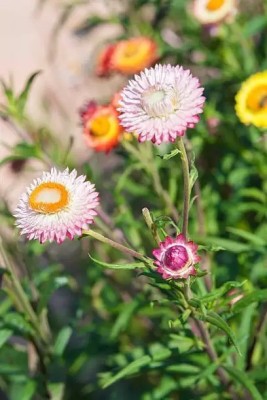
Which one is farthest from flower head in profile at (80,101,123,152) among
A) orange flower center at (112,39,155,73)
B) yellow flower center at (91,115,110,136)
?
orange flower center at (112,39,155,73)

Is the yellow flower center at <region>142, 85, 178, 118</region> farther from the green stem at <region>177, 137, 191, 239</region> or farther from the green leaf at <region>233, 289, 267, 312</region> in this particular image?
the green leaf at <region>233, 289, 267, 312</region>

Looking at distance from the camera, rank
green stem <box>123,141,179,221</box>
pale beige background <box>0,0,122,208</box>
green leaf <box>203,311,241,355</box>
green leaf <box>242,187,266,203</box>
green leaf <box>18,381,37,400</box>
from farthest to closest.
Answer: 1. pale beige background <box>0,0,122,208</box>
2. green leaf <box>242,187,266,203</box>
3. green stem <box>123,141,179,221</box>
4. green leaf <box>18,381,37,400</box>
5. green leaf <box>203,311,241,355</box>

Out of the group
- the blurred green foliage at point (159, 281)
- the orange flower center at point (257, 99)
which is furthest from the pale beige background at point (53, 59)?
the orange flower center at point (257, 99)

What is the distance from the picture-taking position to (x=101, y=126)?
1919 mm

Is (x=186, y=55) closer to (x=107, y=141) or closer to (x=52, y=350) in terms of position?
(x=107, y=141)

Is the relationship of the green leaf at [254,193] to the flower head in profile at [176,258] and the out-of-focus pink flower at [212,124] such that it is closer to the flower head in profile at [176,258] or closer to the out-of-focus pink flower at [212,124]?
the out-of-focus pink flower at [212,124]

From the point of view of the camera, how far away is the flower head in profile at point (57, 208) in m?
1.29

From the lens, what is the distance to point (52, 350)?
6.56 ft

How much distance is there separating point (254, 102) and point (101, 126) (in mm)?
440

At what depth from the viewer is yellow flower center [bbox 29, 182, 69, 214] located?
131cm

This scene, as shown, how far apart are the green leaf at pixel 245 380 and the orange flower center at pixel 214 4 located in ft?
4.16

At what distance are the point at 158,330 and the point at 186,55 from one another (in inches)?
41.3

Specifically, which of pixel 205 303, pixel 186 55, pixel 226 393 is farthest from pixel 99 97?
pixel 205 303

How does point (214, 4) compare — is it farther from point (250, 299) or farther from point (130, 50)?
point (250, 299)
